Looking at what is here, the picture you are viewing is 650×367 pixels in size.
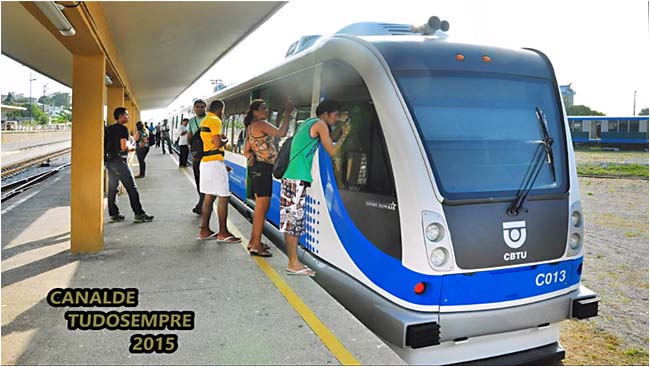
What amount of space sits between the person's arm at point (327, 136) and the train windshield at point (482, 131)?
3.08ft

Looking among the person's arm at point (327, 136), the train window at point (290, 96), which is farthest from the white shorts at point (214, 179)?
the person's arm at point (327, 136)

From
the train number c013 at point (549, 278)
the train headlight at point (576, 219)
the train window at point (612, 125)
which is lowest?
the train number c013 at point (549, 278)

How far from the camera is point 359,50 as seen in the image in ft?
14.4

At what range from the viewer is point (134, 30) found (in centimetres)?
884

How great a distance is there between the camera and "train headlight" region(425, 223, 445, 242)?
12.1 ft

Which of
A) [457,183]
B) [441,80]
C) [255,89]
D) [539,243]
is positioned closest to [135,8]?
[255,89]

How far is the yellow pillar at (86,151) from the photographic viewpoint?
656 cm

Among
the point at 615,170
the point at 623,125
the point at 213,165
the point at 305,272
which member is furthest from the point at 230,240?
the point at 623,125

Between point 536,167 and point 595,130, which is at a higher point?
point 595,130

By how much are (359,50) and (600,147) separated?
43437 millimetres

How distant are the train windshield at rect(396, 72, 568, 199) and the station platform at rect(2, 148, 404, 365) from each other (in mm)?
1507

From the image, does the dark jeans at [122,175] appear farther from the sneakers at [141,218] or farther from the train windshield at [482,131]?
the train windshield at [482,131]

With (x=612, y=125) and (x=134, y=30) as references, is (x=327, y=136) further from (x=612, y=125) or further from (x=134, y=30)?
(x=612, y=125)

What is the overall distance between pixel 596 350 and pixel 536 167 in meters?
2.00
